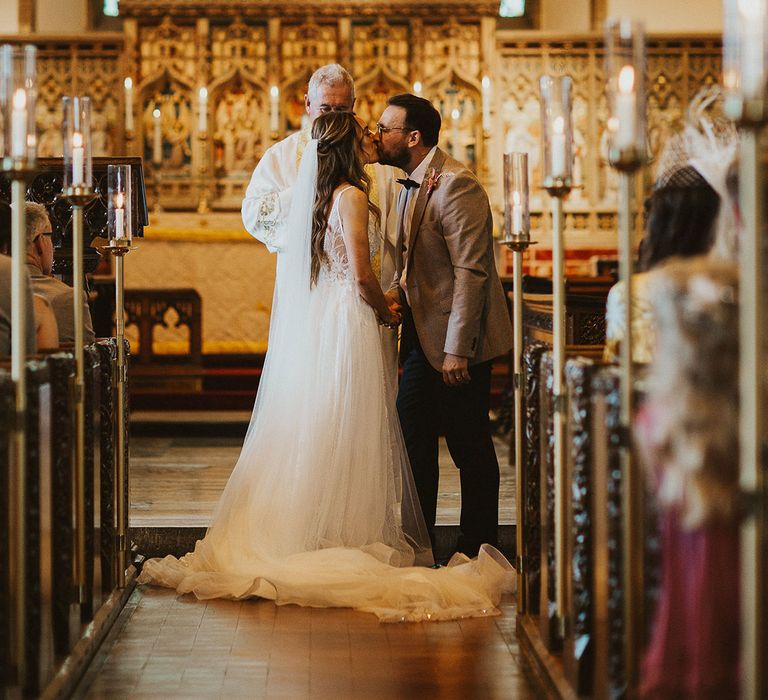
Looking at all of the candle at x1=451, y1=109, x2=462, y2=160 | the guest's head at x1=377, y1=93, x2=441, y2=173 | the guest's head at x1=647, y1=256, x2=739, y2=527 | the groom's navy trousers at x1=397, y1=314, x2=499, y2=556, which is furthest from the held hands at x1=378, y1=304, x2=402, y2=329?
the candle at x1=451, y1=109, x2=462, y2=160

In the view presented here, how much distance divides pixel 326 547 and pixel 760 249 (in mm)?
2578

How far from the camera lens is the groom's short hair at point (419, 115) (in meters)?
4.27

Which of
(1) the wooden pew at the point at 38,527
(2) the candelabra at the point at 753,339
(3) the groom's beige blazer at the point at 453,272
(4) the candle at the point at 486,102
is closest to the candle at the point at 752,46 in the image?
(2) the candelabra at the point at 753,339

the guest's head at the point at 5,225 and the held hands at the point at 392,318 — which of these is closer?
the guest's head at the point at 5,225

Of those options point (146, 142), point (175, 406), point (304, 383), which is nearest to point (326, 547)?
point (304, 383)

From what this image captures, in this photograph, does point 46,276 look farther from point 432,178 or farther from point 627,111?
point 627,111

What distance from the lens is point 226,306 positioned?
9672 millimetres

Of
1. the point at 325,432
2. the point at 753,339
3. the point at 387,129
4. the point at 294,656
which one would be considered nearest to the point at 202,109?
the point at 387,129

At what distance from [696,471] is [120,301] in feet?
8.51

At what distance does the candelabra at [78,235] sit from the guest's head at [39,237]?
0.51 m

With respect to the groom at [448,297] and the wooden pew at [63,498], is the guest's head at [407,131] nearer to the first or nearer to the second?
the groom at [448,297]

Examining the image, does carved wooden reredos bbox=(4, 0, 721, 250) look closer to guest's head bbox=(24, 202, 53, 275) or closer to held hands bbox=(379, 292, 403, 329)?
held hands bbox=(379, 292, 403, 329)

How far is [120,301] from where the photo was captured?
4.05m

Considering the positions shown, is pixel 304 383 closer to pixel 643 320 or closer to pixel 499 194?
pixel 643 320
